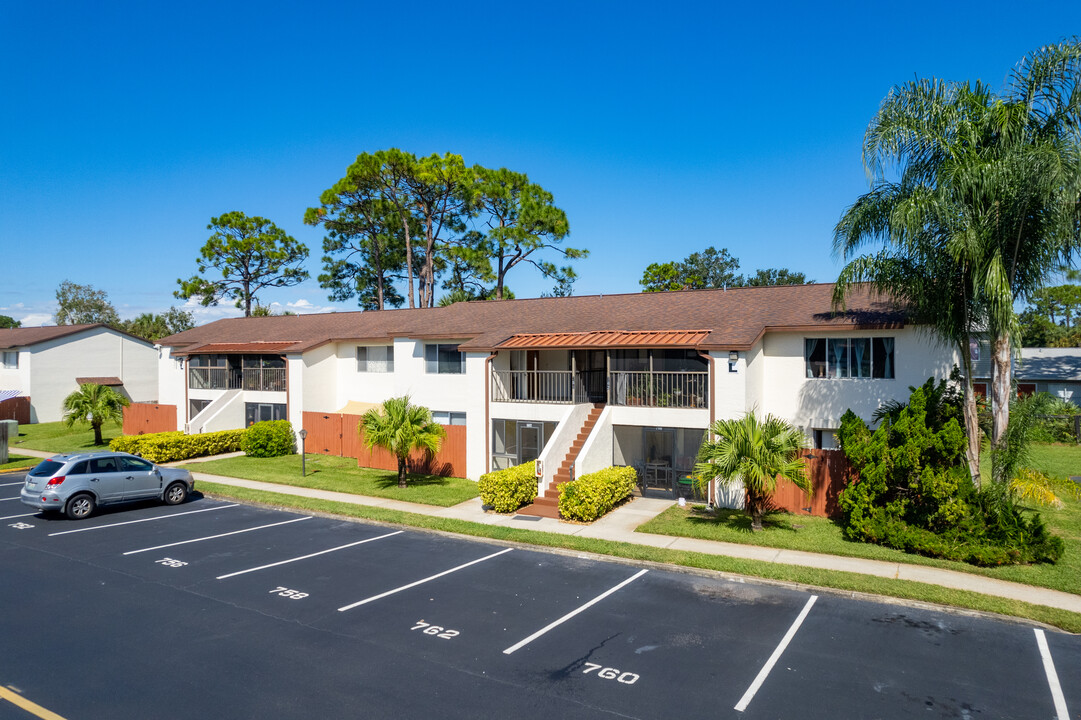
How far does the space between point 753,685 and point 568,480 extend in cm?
1082

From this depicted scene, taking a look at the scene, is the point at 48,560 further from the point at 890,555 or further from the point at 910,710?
the point at 890,555

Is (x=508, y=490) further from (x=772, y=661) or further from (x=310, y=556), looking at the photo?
(x=772, y=661)

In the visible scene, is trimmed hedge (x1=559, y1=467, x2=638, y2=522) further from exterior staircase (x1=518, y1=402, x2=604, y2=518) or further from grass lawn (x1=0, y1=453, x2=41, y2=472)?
grass lawn (x1=0, y1=453, x2=41, y2=472)

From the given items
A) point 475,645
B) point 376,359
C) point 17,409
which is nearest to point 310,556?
point 475,645

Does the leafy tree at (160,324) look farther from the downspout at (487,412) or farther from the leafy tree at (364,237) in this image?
the downspout at (487,412)

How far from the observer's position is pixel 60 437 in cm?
3353

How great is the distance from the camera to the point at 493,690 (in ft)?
26.2

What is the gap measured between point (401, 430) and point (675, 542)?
9.24 m

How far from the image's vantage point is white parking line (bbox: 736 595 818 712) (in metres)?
7.75

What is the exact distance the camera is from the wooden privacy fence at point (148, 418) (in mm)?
32531

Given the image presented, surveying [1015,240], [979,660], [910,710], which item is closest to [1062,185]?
[1015,240]

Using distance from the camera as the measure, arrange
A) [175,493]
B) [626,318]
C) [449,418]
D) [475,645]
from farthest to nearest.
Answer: [449,418] → [626,318] → [175,493] → [475,645]

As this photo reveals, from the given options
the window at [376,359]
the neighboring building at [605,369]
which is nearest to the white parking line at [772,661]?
the neighboring building at [605,369]

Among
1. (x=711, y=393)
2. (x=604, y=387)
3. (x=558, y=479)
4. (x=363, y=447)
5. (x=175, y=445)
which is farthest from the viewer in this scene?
(x=175, y=445)
